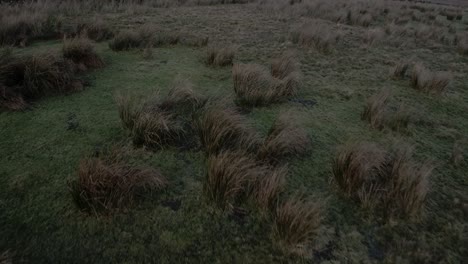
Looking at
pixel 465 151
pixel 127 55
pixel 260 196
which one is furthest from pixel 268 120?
pixel 127 55

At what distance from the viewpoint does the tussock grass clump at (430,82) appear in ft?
17.3

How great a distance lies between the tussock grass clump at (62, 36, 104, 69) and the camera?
5.39m

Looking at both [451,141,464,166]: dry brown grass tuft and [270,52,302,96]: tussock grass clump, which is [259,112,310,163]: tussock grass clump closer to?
[270,52,302,96]: tussock grass clump

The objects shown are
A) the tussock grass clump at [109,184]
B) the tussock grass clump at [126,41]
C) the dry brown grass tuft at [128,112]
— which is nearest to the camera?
the tussock grass clump at [109,184]

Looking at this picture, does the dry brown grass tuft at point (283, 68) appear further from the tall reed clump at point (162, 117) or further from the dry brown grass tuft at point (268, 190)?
the dry brown grass tuft at point (268, 190)

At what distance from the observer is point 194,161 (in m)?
3.21

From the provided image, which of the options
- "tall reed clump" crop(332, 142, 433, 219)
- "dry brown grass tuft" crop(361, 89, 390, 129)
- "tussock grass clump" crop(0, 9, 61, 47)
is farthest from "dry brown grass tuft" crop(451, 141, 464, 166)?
"tussock grass clump" crop(0, 9, 61, 47)

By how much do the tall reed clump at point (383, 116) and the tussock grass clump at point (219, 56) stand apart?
9.44 feet

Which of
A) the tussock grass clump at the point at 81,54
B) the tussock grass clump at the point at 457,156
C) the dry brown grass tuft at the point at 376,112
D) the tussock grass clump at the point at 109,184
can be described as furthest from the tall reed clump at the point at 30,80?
the tussock grass clump at the point at 457,156

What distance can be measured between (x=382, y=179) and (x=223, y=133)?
1.67 m

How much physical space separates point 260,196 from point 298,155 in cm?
97

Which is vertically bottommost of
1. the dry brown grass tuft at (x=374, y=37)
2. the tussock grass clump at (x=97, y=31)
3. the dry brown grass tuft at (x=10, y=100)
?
the dry brown grass tuft at (x=10, y=100)

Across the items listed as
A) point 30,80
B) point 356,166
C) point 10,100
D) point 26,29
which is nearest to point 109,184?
point 356,166

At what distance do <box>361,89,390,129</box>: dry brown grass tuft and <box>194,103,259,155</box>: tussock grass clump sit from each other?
5.75ft
